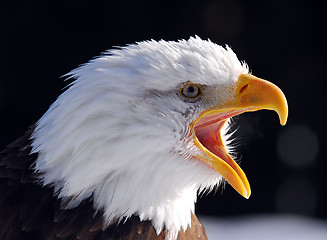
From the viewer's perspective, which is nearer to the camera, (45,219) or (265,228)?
(45,219)

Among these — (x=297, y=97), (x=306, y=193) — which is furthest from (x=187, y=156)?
(x=306, y=193)

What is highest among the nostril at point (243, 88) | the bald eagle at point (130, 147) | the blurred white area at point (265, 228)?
the nostril at point (243, 88)

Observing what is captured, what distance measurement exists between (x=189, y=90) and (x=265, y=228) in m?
2.79

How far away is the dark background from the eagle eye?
2.31 metres

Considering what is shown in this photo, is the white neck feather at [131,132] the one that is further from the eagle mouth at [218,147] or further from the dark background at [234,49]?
the dark background at [234,49]

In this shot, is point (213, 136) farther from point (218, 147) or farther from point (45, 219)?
point (45, 219)

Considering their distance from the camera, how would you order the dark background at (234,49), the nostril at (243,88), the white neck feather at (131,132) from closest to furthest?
the white neck feather at (131,132) < the nostril at (243,88) < the dark background at (234,49)

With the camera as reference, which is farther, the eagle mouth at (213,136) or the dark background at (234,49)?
the dark background at (234,49)

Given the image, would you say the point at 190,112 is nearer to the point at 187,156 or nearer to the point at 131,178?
the point at 187,156

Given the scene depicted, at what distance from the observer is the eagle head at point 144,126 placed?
152 cm

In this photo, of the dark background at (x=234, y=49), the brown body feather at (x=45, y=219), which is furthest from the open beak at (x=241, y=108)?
the dark background at (x=234, y=49)

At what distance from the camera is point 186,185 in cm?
165

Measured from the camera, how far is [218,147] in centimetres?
179

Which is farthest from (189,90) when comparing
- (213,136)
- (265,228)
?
(265,228)
